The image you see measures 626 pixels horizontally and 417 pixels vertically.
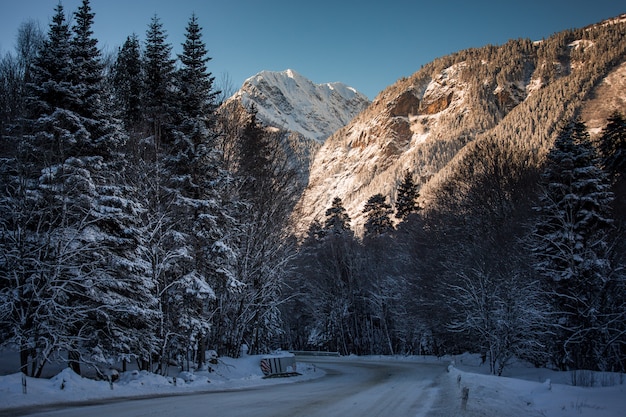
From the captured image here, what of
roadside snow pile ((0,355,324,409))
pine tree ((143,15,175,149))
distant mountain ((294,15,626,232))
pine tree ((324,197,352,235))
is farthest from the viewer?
distant mountain ((294,15,626,232))

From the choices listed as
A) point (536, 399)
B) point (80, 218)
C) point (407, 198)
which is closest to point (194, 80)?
point (80, 218)

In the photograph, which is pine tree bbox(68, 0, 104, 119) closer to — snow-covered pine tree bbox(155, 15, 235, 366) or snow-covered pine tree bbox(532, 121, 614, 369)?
snow-covered pine tree bbox(155, 15, 235, 366)

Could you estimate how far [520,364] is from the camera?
82.2ft

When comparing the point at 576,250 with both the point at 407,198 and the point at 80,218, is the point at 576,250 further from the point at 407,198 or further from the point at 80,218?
the point at 407,198

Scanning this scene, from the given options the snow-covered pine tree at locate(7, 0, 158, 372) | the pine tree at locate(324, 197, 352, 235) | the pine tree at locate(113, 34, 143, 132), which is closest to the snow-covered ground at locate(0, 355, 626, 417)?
the snow-covered pine tree at locate(7, 0, 158, 372)

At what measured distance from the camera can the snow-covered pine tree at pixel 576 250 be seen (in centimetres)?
1972

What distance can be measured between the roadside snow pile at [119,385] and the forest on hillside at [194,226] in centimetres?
72

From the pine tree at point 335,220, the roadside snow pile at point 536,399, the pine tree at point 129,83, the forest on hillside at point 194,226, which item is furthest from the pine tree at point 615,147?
the pine tree at point 129,83

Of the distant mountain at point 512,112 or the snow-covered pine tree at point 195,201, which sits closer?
the snow-covered pine tree at point 195,201

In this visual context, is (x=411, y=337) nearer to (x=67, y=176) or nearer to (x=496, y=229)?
(x=496, y=229)

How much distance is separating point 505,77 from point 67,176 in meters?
208

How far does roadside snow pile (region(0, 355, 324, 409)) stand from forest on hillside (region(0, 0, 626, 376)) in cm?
72

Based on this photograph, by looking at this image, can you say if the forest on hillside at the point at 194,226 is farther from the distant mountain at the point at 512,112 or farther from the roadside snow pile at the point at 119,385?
the distant mountain at the point at 512,112

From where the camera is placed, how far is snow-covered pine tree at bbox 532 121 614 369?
1972cm
